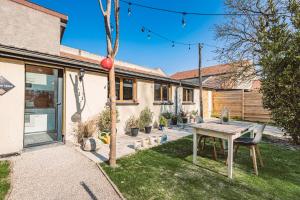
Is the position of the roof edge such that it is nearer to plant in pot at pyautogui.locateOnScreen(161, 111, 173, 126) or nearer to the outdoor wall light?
the outdoor wall light

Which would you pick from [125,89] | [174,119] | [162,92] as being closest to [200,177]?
[125,89]

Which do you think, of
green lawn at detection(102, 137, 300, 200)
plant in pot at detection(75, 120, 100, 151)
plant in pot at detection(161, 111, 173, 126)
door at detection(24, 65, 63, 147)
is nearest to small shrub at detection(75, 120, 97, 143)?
plant in pot at detection(75, 120, 100, 151)

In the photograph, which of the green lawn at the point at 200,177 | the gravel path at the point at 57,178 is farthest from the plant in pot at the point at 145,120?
the gravel path at the point at 57,178

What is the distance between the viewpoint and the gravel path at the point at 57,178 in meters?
3.07

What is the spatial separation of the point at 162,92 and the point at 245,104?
7815mm

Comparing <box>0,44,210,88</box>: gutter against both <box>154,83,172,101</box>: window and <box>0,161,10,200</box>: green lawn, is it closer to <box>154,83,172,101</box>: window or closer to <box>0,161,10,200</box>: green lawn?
<box>0,161,10,200</box>: green lawn

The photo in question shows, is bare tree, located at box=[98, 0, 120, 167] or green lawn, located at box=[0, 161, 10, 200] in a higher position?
bare tree, located at box=[98, 0, 120, 167]

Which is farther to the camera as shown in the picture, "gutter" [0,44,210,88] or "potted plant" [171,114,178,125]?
"potted plant" [171,114,178,125]

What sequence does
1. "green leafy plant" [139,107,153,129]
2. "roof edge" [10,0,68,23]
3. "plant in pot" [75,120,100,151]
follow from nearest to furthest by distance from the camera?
"plant in pot" [75,120,100,151]
"roof edge" [10,0,68,23]
"green leafy plant" [139,107,153,129]

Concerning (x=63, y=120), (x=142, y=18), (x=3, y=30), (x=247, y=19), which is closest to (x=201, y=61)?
(x=247, y=19)

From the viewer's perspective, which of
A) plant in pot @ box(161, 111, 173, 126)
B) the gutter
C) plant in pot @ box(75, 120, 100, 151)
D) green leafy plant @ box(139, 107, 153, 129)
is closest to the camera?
the gutter

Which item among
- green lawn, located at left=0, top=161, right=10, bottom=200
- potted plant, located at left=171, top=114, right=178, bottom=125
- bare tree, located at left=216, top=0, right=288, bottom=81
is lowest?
green lawn, located at left=0, top=161, right=10, bottom=200

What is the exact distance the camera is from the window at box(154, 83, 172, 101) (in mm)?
10438

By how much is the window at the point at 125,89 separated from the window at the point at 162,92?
192 centimetres
